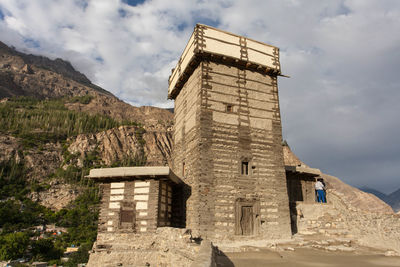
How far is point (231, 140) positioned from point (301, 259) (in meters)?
7.02

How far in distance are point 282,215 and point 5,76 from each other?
140144mm

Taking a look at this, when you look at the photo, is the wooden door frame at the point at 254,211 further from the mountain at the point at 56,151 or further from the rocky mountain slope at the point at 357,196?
the mountain at the point at 56,151

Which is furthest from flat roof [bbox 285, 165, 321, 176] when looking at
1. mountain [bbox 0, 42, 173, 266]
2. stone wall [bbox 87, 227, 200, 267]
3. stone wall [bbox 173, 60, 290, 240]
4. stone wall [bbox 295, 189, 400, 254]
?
mountain [bbox 0, 42, 173, 266]

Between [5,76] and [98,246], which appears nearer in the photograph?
[98,246]

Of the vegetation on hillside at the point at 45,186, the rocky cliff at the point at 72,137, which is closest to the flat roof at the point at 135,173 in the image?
the vegetation on hillside at the point at 45,186

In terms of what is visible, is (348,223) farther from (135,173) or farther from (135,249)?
(135,173)

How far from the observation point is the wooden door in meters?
13.9

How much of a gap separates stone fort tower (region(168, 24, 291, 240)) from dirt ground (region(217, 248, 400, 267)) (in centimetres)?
288

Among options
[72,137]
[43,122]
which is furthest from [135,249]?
[43,122]

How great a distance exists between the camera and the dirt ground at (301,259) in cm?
876

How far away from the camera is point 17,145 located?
77500 millimetres

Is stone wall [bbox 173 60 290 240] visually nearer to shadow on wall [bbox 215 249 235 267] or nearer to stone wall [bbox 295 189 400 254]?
stone wall [bbox 295 189 400 254]

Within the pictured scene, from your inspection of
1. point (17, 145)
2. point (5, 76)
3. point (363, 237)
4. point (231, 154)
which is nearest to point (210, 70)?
point (231, 154)

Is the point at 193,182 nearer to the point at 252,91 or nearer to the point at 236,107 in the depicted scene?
the point at 236,107
